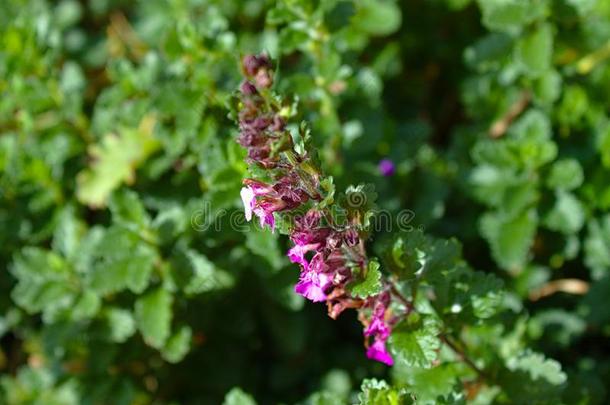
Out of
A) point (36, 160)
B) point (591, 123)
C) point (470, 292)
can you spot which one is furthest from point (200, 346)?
point (591, 123)

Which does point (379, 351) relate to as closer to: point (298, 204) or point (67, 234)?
point (298, 204)

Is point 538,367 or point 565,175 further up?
point 565,175

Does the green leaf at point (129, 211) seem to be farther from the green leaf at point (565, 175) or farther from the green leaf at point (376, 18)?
the green leaf at point (565, 175)

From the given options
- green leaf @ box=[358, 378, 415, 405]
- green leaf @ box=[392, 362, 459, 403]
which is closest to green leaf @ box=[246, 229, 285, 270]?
green leaf @ box=[392, 362, 459, 403]

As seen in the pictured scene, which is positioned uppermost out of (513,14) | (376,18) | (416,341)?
(376,18)

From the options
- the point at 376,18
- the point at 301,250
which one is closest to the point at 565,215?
the point at 376,18

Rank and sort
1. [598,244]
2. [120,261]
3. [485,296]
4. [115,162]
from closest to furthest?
[485,296] < [120,261] < [598,244] < [115,162]

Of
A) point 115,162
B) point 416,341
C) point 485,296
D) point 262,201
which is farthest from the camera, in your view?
point 115,162

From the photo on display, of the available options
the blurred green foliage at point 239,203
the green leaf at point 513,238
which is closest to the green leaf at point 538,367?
the blurred green foliage at point 239,203
